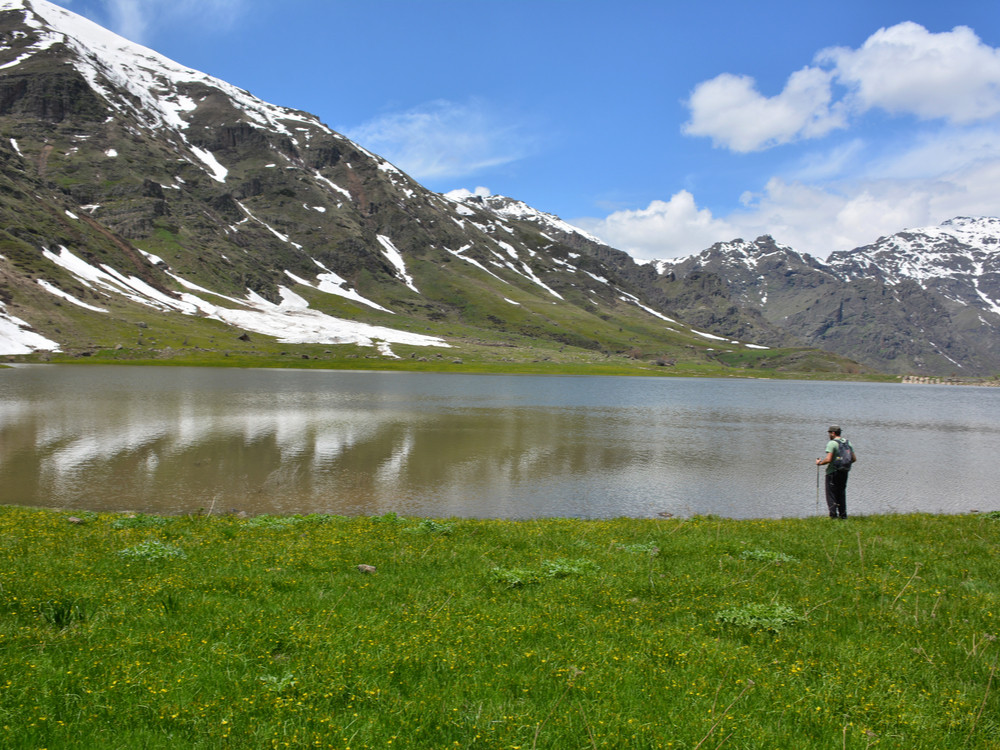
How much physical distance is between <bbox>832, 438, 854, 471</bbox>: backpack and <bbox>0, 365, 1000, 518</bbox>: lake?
7.74m

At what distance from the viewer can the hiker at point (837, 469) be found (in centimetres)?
2495

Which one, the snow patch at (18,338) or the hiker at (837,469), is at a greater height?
the snow patch at (18,338)

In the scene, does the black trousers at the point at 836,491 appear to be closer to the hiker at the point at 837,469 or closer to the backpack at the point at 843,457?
the hiker at the point at 837,469

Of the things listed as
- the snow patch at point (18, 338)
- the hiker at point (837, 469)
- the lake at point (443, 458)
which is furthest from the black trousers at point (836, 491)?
the snow patch at point (18, 338)

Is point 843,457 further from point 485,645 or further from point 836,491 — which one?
point 485,645

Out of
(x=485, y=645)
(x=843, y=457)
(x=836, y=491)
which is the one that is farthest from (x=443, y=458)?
(x=485, y=645)

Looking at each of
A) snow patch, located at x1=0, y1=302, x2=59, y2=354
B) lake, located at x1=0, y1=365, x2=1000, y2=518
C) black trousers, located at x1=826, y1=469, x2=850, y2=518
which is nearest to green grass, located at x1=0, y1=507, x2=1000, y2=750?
black trousers, located at x1=826, y1=469, x2=850, y2=518

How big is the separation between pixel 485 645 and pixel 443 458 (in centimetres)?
3592

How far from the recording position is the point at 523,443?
54.9 m

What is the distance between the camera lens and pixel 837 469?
25281mm

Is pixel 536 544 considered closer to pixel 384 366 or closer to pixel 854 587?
pixel 854 587

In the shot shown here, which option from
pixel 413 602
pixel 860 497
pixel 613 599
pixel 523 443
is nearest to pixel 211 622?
pixel 413 602

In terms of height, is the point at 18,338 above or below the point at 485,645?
above

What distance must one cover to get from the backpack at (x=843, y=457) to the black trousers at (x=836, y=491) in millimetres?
259
